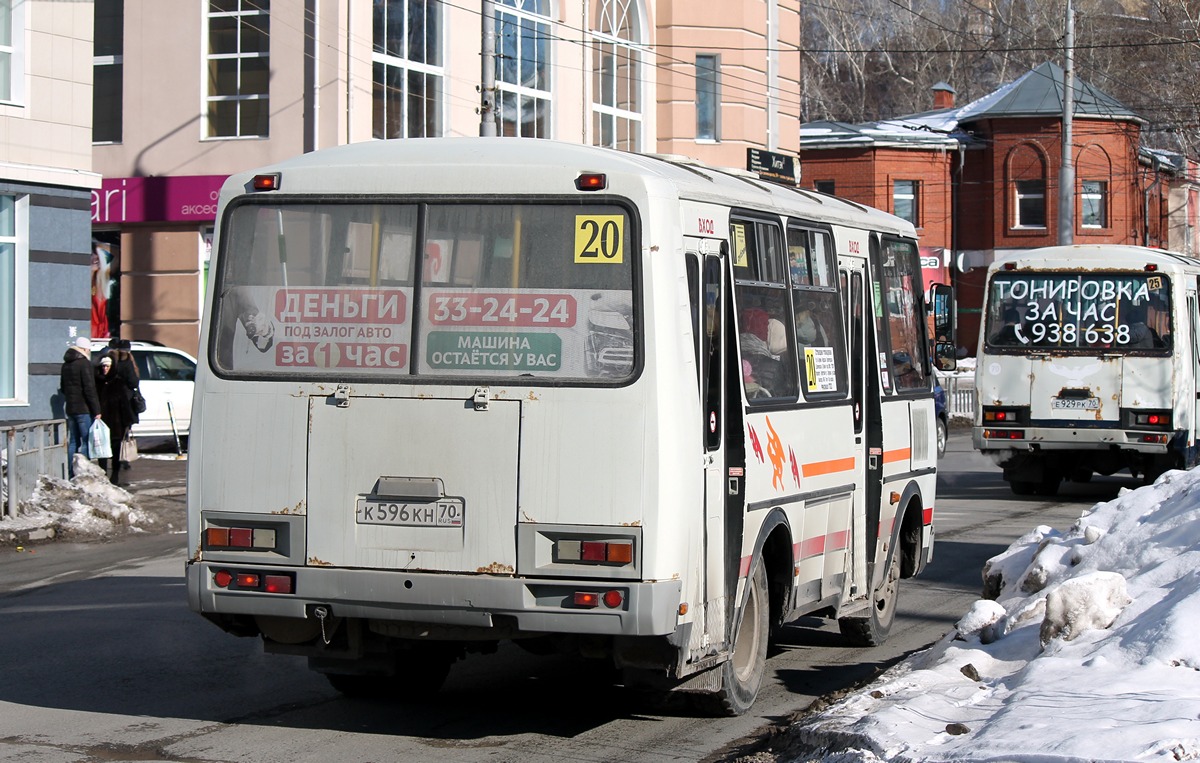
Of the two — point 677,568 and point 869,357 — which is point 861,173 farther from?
point 677,568

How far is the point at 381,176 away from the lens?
24.3 feet

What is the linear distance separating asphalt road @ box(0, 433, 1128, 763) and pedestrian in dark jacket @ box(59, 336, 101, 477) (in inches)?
251

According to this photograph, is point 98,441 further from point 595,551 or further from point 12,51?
point 595,551

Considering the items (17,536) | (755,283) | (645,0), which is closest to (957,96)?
(645,0)

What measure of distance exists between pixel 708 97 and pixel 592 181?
30.3 m

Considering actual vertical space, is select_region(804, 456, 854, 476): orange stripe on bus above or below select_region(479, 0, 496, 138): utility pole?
below

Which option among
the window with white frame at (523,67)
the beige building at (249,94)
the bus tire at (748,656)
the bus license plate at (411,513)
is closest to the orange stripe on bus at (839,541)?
the bus tire at (748,656)

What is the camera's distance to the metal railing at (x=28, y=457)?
637 inches

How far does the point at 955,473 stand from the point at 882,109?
52262mm

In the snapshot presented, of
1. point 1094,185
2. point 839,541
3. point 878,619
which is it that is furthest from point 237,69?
point 1094,185

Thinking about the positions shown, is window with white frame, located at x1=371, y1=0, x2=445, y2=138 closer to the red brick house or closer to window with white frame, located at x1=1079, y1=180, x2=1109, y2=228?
the red brick house

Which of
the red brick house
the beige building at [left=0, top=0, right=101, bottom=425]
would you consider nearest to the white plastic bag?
the beige building at [left=0, top=0, right=101, bottom=425]

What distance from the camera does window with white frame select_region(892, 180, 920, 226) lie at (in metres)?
54.9

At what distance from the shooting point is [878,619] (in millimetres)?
10406
